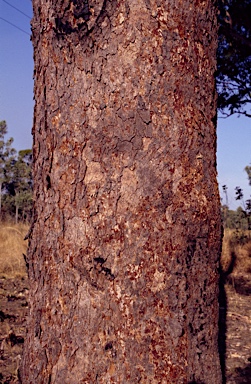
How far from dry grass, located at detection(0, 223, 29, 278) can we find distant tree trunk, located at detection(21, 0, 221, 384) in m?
4.06

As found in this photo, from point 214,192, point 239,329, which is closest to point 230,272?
point 239,329

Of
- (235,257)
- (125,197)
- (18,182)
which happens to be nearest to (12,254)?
(235,257)

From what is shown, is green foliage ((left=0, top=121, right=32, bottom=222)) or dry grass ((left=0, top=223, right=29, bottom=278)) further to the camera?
green foliage ((left=0, top=121, right=32, bottom=222))

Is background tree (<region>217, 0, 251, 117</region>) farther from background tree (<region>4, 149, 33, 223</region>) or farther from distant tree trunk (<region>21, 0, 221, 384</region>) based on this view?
background tree (<region>4, 149, 33, 223</region>)

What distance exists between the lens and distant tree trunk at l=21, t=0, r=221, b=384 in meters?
1.23

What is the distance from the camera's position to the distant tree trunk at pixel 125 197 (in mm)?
1229

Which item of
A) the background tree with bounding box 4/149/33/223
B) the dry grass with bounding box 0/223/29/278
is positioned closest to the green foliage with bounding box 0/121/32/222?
the background tree with bounding box 4/149/33/223

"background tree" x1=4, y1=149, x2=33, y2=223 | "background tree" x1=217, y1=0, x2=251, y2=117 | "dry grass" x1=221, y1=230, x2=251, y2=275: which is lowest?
"dry grass" x1=221, y1=230, x2=251, y2=275

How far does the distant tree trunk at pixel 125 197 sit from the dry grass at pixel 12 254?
4.06 metres

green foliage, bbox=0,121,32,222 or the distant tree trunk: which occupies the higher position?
green foliage, bbox=0,121,32,222

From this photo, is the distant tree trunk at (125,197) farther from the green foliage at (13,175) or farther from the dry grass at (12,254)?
the green foliage at (13,175)

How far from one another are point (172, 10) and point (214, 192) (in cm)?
57

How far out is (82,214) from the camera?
1259mm

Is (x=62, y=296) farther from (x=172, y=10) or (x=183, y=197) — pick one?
(x=172, y=10)
